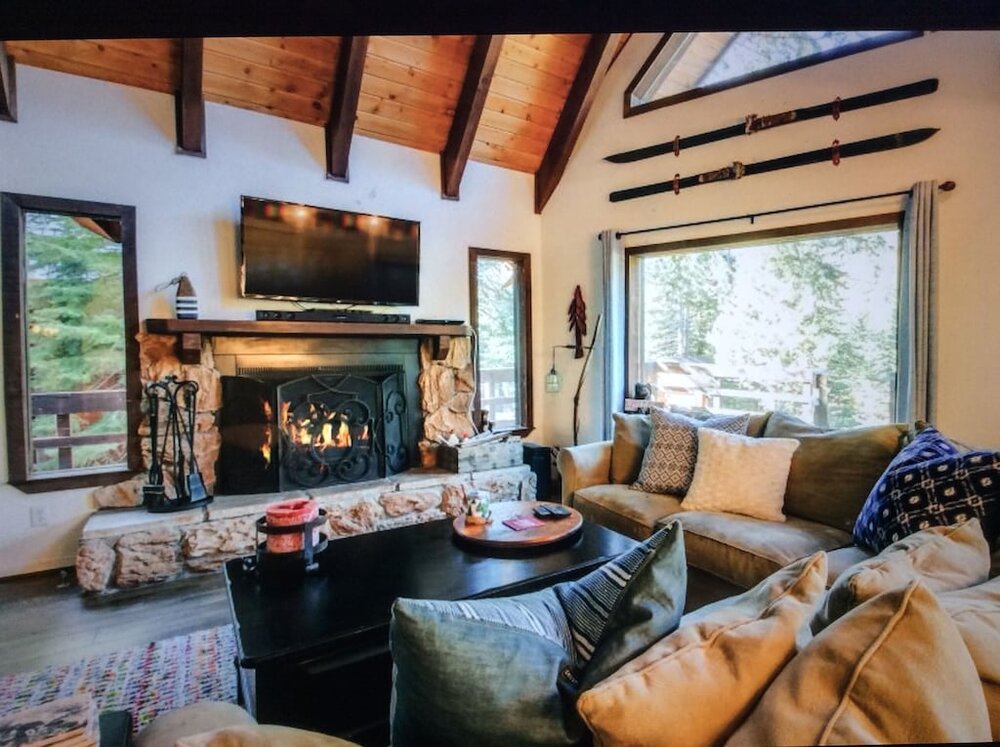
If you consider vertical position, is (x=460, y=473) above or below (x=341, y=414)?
below

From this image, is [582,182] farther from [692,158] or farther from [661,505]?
[661,505]

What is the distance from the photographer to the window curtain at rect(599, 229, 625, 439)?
4.32m

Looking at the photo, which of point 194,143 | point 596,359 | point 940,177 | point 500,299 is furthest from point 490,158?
point 940,177

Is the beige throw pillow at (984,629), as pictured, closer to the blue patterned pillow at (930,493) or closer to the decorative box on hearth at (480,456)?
the blue patterned pillow at (930,493)

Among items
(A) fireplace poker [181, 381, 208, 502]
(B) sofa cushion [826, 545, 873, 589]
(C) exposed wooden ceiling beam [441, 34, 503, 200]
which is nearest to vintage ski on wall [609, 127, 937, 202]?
(C) exposed wooden ceiling beam [441, 34, 503, 200]

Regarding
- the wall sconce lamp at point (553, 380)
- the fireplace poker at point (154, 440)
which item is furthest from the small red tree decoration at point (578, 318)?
the fireplace poker at point (154, 440)

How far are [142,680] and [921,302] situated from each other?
13.4 feet

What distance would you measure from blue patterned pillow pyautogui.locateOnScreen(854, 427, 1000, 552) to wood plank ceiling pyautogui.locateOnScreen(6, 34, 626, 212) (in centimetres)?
305

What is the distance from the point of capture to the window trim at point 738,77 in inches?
123

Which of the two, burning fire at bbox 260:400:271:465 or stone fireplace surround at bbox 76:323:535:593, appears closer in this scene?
stone fireplace surround at bbox 76:323:535:593

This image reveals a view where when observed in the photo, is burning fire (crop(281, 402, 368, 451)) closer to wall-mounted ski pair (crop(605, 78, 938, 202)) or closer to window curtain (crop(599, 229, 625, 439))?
window curtain (crop(599, 229, 625, 439))

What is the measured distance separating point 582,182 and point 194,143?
2.94 m

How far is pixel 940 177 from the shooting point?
2914 mm

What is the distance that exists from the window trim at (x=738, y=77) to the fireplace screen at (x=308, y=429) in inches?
112
